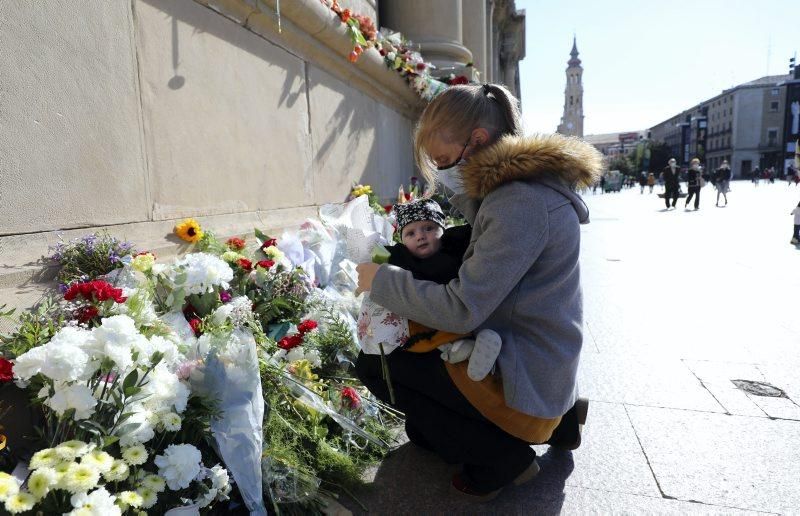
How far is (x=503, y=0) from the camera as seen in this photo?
21891 millimetres

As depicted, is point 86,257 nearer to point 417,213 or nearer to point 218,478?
point 218,478

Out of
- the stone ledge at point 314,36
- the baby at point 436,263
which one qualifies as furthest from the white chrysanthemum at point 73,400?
the stone ledge at point 314,36

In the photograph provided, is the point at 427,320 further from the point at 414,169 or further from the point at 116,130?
the point at 414,169

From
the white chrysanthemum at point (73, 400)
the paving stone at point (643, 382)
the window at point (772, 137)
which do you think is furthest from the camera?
the window at point (772, 137)

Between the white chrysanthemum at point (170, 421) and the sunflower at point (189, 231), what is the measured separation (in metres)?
1.61

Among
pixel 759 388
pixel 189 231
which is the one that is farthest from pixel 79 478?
pixel 759 388

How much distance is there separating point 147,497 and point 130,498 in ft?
0.24

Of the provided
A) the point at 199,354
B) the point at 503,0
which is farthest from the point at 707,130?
the point at 199,354

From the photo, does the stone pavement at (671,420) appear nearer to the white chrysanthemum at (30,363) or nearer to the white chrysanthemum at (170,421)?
the white chrysanthemum at (170,421)

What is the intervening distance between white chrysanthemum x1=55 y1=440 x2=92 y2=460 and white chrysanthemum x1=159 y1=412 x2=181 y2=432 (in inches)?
9.7

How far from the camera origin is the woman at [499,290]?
180cm

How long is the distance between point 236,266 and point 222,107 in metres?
1.25

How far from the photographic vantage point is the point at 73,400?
145 cm

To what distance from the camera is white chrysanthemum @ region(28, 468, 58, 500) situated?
1.29 m
